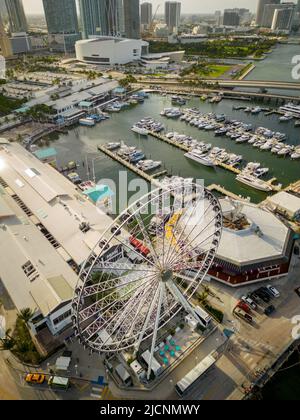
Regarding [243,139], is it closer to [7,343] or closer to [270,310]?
[270,310]

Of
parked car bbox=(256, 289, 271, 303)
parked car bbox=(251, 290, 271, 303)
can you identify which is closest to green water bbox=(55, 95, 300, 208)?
parked car bbox=(256, 289, 271, 303)

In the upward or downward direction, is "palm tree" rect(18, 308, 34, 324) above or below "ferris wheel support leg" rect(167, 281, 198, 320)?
below

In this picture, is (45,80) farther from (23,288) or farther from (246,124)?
(23,288)

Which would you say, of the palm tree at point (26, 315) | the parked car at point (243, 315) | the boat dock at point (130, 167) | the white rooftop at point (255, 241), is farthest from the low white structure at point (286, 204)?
the palm tree at point (26, 315)

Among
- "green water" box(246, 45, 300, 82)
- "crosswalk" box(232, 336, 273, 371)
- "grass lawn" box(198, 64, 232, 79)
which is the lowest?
"green water" box(246, 45, 300, 82)

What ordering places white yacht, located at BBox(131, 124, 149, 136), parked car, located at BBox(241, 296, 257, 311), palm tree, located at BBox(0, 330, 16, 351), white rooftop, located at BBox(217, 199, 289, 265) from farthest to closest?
white yacht, located at BBox(131, 124, 149, 136) → white rooftop, located at BBox(217, 199, 289, 265) → parked car, located at BBox(241, 296, 257, 311) → palm tree, located at BBox(0, 330, 16, 351)

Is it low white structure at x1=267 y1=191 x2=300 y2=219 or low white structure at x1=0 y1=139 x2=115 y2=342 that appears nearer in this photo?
low white structure at x1=0 y1=139 x2=115 y2=342

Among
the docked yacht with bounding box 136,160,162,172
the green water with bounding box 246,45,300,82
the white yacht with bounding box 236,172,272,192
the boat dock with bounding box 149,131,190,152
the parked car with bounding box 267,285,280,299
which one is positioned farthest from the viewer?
the green water with bounding box 246,45,300,82

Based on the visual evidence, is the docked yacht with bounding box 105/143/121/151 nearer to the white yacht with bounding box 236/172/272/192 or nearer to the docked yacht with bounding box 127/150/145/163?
the docked yacht with bounding box 127/150/145/163
